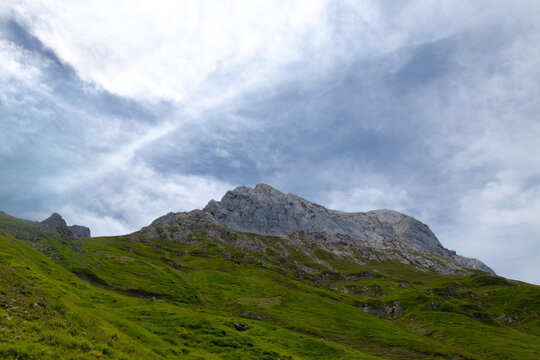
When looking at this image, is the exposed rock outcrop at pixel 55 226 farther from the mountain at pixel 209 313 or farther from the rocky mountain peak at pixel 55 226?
the mountain at pixel 209 313

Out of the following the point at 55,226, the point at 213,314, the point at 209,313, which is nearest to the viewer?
the point at 213,314

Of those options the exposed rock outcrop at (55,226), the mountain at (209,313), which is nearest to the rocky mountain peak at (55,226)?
the exposed rock outcrop at (55,226)

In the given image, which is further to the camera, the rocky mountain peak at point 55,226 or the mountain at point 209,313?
the rocky mountain peak at point 55,226

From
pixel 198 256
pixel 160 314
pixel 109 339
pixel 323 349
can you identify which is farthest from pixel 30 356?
pixel 198 256

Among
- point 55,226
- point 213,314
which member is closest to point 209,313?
point 213,314

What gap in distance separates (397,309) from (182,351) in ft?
451

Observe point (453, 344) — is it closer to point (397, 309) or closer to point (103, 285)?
point (397, 309)

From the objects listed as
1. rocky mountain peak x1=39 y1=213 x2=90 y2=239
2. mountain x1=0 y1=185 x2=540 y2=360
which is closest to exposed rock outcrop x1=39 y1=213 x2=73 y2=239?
rocky mountain peak x1=39 y1=213 x2=90 y2=239

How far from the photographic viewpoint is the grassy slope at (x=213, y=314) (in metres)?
21.8

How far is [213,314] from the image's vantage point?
63188 mm

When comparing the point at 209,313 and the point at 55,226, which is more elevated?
the point at 55,226

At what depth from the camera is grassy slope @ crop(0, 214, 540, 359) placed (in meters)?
21.8

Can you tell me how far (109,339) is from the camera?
2214 cm

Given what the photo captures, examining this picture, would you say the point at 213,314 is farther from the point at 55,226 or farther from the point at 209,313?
the point at 55,226
